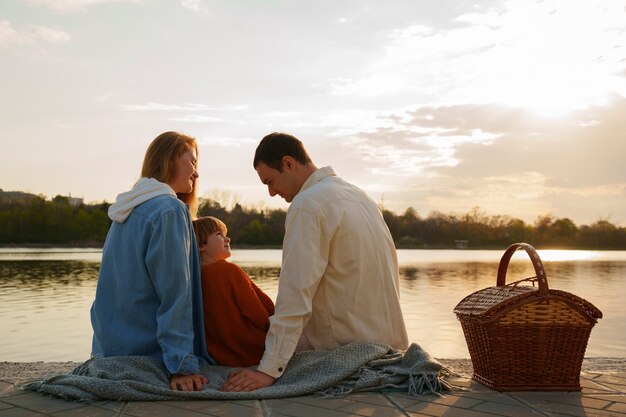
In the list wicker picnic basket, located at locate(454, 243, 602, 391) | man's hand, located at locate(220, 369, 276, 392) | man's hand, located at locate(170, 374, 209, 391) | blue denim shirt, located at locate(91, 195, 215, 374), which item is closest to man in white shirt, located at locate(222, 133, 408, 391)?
man's hand, located at locate(220, 369, 276, 392)

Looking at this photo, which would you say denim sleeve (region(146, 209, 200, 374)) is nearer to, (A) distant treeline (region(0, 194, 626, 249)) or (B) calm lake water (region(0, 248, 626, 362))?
(B) calm lake water (region(0, 248, 626, 362))

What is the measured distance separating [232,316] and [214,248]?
39 centimetres

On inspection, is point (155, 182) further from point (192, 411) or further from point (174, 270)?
point (192, 411)

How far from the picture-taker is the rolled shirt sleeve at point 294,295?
322 centimetres

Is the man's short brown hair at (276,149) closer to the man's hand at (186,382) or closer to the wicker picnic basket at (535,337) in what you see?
the man's hand at (186,382)

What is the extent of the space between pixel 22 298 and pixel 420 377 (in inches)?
466

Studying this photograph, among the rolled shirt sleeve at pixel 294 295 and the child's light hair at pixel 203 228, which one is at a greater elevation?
the child's light hair at pixel 203 228

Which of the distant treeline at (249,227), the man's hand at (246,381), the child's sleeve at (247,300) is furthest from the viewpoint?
the distant treeline at (249,227)

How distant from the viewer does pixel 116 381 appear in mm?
3041

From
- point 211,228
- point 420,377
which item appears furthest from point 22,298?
point 420,377

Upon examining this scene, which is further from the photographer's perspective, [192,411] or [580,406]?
[580,406]

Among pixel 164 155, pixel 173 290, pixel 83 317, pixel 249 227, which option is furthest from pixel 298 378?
pixel 249 227

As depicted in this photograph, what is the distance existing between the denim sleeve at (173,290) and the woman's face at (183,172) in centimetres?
33

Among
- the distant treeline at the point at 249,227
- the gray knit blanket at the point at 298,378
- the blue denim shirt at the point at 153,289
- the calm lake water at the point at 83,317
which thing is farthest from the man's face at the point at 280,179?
the distant treeline at the point at 249,227
